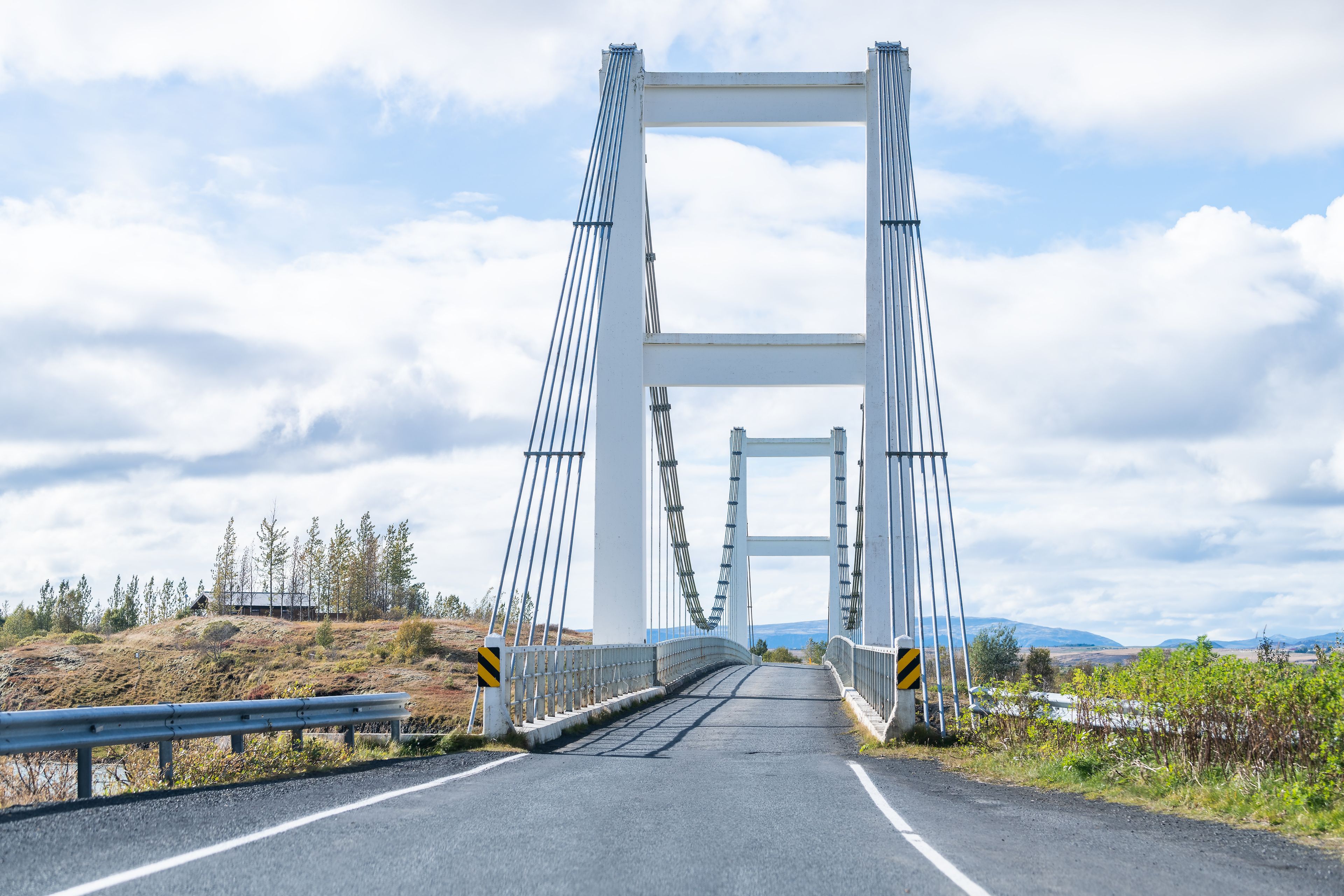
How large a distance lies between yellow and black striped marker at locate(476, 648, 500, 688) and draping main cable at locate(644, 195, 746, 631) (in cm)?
1218

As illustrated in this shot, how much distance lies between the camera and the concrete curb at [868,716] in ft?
43.4

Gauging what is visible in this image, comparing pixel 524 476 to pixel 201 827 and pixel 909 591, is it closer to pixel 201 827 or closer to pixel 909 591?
pixel 909 591

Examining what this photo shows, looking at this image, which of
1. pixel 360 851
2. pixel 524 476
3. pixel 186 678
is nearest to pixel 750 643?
pixel 186 678

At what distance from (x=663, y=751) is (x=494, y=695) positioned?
190 cm

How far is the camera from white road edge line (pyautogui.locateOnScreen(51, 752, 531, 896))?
4840mm

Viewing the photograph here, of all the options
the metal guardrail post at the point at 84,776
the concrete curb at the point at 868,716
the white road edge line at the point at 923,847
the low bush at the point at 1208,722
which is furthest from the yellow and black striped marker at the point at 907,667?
the metal guardrail post at the point at 84,776

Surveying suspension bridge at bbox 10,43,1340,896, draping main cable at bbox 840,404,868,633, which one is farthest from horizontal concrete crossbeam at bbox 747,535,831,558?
suspension bridge at bbox 10,43,1340,896

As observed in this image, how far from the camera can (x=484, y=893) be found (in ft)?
15.9

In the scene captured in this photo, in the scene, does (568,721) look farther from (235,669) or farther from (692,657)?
(235,669)

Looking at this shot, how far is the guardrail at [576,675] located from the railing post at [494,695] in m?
0.04

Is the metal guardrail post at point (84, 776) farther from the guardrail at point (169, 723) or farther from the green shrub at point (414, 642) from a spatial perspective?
the green shrub at point (414, 642)

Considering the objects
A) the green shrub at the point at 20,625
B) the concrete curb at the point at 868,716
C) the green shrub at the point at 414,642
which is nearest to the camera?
the concrete curb at the point at 868,716

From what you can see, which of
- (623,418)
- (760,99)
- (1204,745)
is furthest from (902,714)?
(760,99)

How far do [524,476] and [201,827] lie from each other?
1032cm
